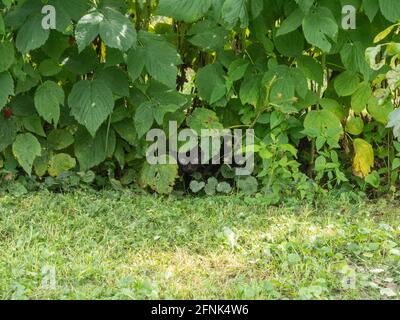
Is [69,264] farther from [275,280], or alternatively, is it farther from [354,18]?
[354,18]

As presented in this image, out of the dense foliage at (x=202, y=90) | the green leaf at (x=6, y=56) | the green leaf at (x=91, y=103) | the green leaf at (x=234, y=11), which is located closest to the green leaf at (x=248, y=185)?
the dense foliage at (x=202, y=90)

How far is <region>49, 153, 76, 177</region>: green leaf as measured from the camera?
169 inches

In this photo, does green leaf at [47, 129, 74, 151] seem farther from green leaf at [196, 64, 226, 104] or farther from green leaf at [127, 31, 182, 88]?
green leaf at [196, 64, 226, 104]

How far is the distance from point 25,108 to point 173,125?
2.68 ft

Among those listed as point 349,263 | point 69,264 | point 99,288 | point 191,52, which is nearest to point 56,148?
point 191,52

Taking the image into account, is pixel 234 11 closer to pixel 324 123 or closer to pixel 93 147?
pixel 324 123

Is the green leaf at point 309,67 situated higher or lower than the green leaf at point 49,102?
higher

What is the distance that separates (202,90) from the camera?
4.23m

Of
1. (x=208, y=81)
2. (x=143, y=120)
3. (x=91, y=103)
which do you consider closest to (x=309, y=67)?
(x=208, y=81)

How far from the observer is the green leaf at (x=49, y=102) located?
13.2 ft

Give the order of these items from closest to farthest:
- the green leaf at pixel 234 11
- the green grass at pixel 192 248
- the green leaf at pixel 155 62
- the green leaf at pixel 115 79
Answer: the green grass at pixel 192 248 → the green leaf at pixel 234 11 → the green leaf at pixel 155 62 → the green leaf at pixel 115 79

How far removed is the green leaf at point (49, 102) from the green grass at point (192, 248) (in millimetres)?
425

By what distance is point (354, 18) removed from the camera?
13.1ft

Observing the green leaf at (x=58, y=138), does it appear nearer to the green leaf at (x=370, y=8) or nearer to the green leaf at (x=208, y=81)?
the green leaf at (x=208, y=81)
